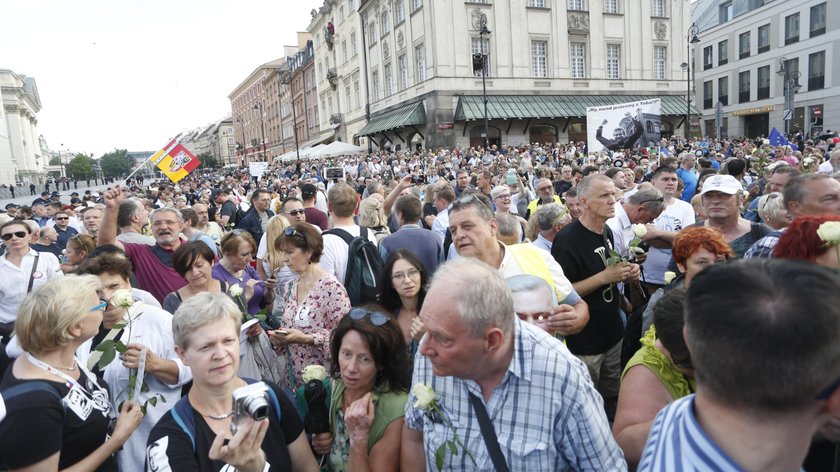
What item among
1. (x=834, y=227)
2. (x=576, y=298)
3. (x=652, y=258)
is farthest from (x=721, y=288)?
(x=652, y=258)

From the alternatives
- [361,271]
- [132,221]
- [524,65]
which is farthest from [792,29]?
[132,221]

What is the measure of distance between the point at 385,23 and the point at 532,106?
14.3m

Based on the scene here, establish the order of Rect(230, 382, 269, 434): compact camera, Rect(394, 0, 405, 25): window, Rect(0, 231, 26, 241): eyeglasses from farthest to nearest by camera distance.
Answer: Rect(394, 0, 405, 25): window
Rect(0, 231, 26, 241): eyeglasses
Rect(230, 382, 269, 434): compact camera

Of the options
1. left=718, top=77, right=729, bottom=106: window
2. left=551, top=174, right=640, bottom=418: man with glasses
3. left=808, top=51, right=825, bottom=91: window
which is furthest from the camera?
left=718, top=77, right=729, bottom=106: window

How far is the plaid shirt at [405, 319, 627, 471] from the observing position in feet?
6.10

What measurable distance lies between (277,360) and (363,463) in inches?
65.9

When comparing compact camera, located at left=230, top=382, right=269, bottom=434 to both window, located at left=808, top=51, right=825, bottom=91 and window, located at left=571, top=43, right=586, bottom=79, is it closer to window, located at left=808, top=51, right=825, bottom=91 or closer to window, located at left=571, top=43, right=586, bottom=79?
window, located at left=571, top=43, right=586, bottom=79

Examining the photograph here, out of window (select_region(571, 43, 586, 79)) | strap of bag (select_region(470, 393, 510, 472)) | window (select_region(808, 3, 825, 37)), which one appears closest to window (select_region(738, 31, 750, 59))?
window (select_region(808, 3, 825, 37))

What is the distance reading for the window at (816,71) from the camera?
38438 millimetres

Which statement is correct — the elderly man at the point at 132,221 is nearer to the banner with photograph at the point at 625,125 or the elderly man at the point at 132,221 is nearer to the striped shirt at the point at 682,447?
the striped shirt at the point at 682,447

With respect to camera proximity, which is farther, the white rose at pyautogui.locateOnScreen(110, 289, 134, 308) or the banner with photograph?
the banner with photograph

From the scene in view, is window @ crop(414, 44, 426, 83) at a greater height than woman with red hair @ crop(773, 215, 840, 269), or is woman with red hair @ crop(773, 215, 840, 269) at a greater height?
window @ crop(414, 44, 426, 83)

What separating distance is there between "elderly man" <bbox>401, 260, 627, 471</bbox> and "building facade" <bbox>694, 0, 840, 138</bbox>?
36757 mm

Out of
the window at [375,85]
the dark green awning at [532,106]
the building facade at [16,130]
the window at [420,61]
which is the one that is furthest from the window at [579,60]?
the building facade at [16,130]
